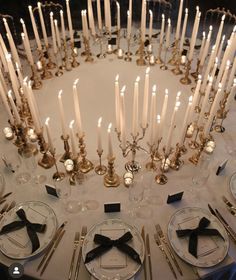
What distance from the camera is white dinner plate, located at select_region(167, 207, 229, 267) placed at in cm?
180

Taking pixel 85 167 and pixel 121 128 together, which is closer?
pixel 121 128

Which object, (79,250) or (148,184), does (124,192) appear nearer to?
(148,184)

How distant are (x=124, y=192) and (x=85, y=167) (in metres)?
0.37

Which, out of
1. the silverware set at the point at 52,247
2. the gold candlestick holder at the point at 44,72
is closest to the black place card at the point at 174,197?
the silverware set at the point at 52,247

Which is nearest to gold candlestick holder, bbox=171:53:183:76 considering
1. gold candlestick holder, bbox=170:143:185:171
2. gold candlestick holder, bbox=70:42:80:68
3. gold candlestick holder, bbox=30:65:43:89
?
gold candlestick holder, bbox=70:42:80:68

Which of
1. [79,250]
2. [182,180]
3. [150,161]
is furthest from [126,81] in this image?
[79,250]

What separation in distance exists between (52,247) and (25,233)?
7.4 inches

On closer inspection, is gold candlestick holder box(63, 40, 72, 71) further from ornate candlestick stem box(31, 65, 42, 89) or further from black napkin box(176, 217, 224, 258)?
black napkin box(176, 217, 224, 258)

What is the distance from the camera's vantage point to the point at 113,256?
1.81 meters

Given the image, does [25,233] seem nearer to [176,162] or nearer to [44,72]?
[176,162]

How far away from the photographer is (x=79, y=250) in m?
1.89

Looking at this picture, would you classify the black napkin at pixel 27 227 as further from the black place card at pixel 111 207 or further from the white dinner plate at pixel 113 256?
the black place card at pixel 111 207

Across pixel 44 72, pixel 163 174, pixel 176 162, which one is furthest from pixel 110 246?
pixel 44 72

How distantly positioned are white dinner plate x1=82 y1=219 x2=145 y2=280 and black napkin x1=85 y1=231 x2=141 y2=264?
2 cm
